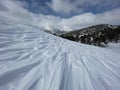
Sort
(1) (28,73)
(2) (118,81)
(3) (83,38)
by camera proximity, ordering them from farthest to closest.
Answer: (3) (83,38) → (2) (118,81) → (1) (28,73)

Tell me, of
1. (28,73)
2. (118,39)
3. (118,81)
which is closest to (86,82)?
(118,81)

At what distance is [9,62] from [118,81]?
183cm

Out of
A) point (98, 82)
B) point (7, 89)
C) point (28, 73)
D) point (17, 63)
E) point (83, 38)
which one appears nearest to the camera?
point (7, 89)

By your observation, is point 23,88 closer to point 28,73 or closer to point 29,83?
point 29,83

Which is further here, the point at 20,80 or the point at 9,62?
the point at 9,62

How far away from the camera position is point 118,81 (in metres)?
2.29

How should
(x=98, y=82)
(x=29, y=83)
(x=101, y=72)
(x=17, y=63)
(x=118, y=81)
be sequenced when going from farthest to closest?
(x=101, y=72) < (x=118, y=81) < (x=98, y=82) < (x=17, y=63) < (x=29, y=83)

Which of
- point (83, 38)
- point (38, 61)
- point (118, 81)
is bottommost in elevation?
point (83, 38)

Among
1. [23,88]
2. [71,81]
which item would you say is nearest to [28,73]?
[23,88]

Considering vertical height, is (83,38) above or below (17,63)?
below

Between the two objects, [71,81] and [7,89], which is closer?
[7,89]

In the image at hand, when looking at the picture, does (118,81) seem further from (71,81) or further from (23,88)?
(23,88)

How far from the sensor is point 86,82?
6.74 feet

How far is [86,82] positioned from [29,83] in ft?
3.01
